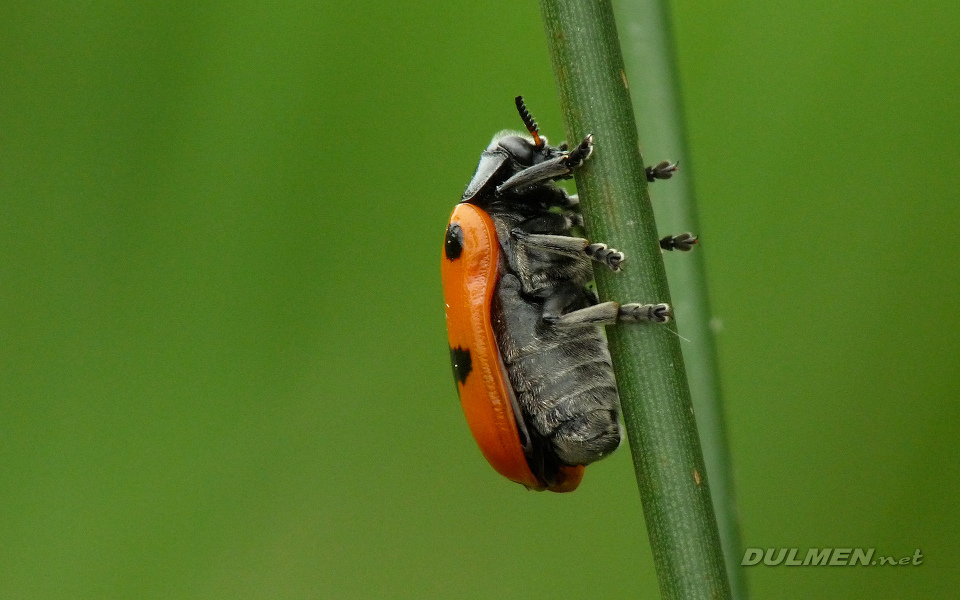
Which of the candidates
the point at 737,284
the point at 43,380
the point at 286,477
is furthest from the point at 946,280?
the point at 43,380

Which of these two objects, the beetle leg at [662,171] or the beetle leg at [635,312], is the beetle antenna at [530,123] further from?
the beetle leg at [635,312]

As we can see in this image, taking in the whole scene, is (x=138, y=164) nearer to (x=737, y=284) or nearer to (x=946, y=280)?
(x=737, y=284)

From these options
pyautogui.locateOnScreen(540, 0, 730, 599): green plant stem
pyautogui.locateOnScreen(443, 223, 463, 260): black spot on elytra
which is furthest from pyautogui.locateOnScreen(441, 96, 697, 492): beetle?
pyautogui.locateOnScreen(540, 0, 730, 599): green plant stem

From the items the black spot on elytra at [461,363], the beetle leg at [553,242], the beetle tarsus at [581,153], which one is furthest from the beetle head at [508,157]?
the beetle tarsus at [581,153]

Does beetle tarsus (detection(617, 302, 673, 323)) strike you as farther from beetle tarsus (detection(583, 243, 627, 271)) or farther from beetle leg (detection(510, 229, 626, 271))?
beetle leg (detection(510, 229, 626, 271))

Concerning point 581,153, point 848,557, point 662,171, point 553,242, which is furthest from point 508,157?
point 848,557
